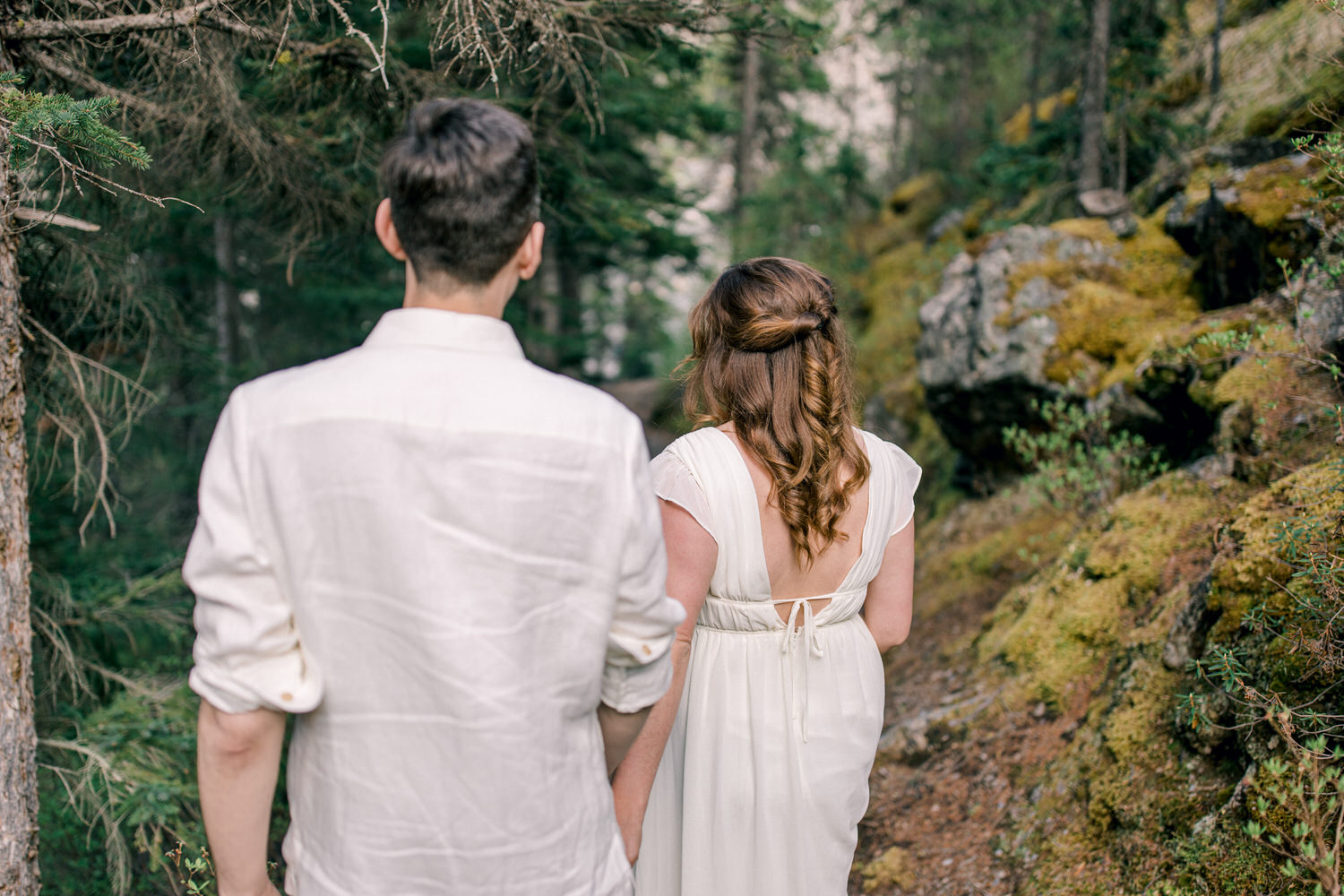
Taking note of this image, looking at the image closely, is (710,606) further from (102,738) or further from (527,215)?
(102,738)

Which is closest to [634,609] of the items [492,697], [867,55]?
[492,697]

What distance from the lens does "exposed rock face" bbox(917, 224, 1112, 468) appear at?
19.0 feet

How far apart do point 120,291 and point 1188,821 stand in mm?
5680

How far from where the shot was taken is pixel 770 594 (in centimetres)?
221

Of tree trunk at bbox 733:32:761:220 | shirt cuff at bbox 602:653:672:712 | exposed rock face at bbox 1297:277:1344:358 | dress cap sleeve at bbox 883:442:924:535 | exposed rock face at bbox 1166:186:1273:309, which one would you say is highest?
tree trunk at bbox 733:32:761:220

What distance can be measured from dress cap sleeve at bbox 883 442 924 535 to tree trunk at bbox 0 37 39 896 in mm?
3188

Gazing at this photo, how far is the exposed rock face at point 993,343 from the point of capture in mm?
5777

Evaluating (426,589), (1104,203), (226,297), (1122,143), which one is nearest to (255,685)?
(426,589)

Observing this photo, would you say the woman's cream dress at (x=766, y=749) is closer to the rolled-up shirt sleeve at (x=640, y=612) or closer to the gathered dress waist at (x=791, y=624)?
the gathered dress waist at (x=791, y=624)

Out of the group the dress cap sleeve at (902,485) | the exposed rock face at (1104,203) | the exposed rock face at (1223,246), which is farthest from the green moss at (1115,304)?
the dress cap sleeve at (902,485)

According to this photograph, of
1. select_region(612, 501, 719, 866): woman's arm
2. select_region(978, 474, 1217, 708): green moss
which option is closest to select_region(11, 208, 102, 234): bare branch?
select_region(612, 501, 719, 866): woman's arm

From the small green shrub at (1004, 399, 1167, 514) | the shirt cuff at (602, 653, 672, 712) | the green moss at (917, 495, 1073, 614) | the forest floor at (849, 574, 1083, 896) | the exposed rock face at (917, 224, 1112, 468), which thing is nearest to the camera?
the shirt cuff at (602, 653, 672, 712)

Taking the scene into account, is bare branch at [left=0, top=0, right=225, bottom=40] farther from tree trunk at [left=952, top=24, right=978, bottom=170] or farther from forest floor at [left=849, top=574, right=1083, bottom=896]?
tree trunk at [left=952, top=24, right=978, bottom=170]

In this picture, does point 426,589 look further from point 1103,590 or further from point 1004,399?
point 1004,399
